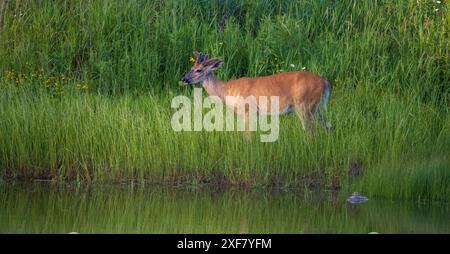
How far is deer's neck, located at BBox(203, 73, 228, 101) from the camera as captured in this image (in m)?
14.8

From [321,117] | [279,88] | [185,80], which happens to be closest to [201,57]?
[185,80]

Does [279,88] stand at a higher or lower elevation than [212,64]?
lower

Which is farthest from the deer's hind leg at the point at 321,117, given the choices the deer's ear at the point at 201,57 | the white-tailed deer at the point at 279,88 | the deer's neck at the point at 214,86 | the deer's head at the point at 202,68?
the deer's ear at the point at 201,57

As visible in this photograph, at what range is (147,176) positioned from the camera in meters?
13.3

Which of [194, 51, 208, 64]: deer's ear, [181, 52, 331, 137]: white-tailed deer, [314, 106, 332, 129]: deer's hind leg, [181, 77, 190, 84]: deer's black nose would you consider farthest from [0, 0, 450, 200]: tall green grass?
[194, 51, 208, 64]: deer's ear

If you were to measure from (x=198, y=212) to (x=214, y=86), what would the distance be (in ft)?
10.7

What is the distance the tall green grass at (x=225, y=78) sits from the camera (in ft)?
43.0

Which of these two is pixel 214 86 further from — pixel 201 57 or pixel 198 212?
pixel 198 212

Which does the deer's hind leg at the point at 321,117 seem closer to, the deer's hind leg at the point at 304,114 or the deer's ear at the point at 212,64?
the deer's hind leg at the point at 304,114

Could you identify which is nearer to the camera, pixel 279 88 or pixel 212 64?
pixel 279 88

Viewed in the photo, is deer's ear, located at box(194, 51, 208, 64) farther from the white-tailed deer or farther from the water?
the water

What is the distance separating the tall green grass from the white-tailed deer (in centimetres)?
23

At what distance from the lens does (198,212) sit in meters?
11.9

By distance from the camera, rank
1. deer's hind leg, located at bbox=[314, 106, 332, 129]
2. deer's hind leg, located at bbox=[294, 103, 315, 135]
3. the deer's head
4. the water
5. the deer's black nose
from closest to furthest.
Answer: the water
deer's hind leg, located at bbox=[314, 106, 332, 129]
deer's hind leg, located at bbox=[294, 103, 315, 135]
the deer's black nose
the deer's head
